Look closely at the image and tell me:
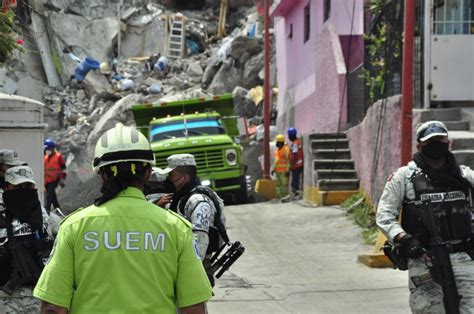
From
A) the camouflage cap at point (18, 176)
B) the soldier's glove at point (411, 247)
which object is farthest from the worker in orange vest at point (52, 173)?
the soldier's glove at point (411, 247)

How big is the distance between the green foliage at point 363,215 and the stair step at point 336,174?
84 cm

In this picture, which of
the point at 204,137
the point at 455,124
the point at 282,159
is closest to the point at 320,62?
the point at 282,159

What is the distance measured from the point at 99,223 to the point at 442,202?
3057 millimetres

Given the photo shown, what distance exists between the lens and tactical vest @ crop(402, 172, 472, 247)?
6062 millimetres

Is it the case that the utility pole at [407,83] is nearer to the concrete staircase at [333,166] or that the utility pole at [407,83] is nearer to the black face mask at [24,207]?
the concrete staircase at [333,166]

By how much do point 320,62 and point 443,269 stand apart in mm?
17522

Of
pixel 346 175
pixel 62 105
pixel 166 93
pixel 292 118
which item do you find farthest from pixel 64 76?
pixel 346 175

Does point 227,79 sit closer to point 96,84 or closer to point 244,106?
point 244,106

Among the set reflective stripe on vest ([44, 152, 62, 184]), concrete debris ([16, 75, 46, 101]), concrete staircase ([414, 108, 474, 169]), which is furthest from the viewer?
concrete debris ([16, 75, 46, 101])

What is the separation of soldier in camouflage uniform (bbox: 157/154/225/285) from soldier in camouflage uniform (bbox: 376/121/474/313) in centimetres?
120

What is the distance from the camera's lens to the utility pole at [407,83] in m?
11.8

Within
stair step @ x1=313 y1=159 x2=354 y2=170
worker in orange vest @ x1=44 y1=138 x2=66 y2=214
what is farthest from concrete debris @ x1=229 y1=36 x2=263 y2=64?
worker in orange vest @ x1=44 y1=138 x2=66 y2=214

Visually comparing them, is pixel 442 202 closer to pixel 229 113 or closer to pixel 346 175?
pixel 346 175

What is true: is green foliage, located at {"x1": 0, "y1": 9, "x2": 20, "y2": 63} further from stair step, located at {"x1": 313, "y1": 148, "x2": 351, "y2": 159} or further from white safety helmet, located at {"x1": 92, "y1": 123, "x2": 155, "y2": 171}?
stair step, located at {"x1": 313, "y1": 148, "x2": 351, "y2": 159}
